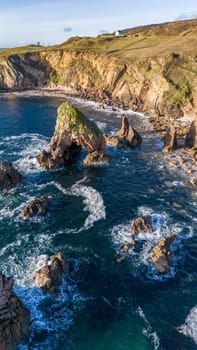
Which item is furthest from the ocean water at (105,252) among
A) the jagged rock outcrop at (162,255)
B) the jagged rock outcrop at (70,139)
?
the jagged rock outcrop at (70,139)

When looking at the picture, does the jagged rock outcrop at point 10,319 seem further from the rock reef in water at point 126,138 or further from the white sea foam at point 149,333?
the rock reef in water at point 126,138

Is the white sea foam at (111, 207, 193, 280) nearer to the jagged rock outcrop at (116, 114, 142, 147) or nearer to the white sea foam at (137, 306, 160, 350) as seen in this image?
the white sea foam at (137, 306, 160, 350)

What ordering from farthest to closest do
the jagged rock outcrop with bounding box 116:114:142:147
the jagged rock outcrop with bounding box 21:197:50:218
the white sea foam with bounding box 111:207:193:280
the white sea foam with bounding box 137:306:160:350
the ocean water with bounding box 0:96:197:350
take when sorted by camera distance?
the jagged rock outcrop with bounding box 116:114:142:147 < the jagged rock outcrop with bounding box 21:197:50:218 < the white sea foam with bounding box 111:207:193:280 < the ocean water with bounding box 0:96:197:350 < the white sea foam with bounding box 137:306:160:350

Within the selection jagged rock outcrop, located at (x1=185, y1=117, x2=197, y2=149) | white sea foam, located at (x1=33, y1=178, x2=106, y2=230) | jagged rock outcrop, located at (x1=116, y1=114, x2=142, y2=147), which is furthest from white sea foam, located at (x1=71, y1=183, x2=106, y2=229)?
jagged rock outcrop, located at (x1=185, y1=117, x2=197, y2=149)

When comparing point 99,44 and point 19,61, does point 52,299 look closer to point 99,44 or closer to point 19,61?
point 19,61

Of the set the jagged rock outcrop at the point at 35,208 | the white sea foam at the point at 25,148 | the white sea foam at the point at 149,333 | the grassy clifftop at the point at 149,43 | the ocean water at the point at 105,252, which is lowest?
the white sea foam at the point at 149,333
